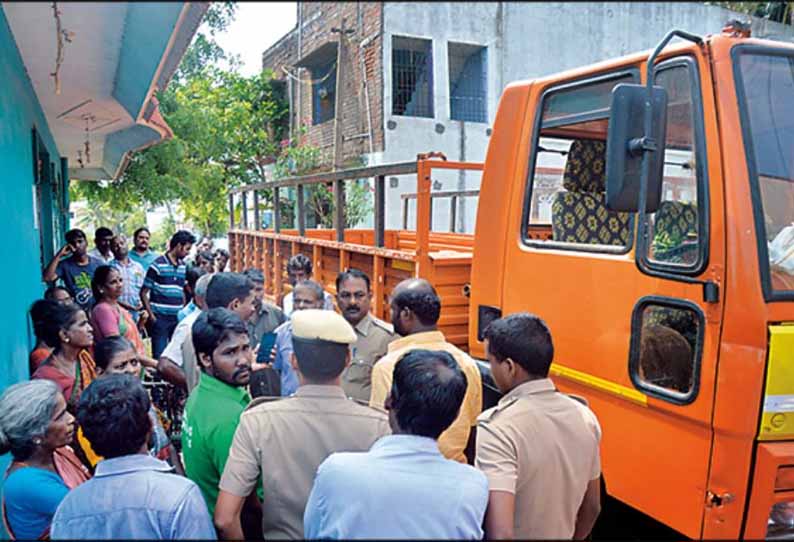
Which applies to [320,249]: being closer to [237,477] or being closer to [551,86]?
[551,86]

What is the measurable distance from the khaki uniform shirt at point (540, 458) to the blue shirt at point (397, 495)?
1.29ft

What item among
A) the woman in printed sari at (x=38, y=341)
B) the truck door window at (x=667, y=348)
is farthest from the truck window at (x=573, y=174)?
the woman in printed sari at (x=38, y=341)

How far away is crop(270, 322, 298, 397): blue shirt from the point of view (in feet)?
11.6

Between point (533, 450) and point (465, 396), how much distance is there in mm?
580

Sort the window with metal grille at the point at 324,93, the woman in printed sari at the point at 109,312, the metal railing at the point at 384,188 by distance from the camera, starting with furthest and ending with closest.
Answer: the window with metal grille at the point at 324,93 → the woman in printed sari at the point at 109,312 → the metal railing at the point at 384,188

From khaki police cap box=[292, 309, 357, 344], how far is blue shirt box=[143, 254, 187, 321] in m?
4.20

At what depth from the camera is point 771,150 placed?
7.30 feet

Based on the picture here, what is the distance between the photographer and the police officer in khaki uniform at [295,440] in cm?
183

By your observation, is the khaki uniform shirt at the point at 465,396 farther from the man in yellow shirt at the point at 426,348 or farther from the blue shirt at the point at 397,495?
the blue shirt at the point at 397,495

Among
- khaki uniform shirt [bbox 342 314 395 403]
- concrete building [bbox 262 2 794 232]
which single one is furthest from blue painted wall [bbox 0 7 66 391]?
concrete building [bbox 262 2 794 232]

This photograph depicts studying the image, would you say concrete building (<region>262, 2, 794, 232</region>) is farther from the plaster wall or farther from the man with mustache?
the man with mustache

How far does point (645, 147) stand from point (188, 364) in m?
2.33

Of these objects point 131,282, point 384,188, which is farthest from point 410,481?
point 131,282

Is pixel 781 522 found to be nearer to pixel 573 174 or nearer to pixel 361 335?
pixel 573 174
